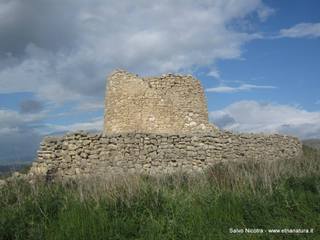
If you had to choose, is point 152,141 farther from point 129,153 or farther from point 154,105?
point 154,105

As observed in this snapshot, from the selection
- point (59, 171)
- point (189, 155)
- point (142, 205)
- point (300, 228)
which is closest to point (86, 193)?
point (142, 205)

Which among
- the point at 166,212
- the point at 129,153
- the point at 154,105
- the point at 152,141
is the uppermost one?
the point at 154,105

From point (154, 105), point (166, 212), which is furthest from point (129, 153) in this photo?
point (166, 212)

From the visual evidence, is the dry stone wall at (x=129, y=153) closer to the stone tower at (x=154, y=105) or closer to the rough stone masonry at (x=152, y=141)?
the rough stone masonry at (x=152, y=141)

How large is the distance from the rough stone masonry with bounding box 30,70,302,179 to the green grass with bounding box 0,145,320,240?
207 inches

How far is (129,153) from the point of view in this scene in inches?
622

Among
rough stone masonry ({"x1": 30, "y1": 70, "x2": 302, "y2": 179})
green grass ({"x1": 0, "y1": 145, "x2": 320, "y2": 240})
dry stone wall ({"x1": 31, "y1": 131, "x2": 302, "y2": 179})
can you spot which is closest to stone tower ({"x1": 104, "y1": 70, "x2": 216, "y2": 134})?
rough stone masonry ({"x1": 30, "y1": 70, "x2": 302, "y2": 179})

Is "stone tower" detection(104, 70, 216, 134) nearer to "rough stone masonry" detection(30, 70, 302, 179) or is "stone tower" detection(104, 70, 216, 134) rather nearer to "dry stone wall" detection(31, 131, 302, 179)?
"rough stone masonry" detection(30, 70, 302, 179)

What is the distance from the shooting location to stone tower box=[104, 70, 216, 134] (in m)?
20.6

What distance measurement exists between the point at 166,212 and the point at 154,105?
543 inches

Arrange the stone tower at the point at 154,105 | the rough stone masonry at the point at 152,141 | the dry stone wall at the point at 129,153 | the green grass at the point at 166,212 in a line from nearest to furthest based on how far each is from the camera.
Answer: the green grass at the point at 166,212 < the dry stone wall at the point at 129,153 < the rough stone masonry at the point at 152,141 < the stone tower at the point at 154,105

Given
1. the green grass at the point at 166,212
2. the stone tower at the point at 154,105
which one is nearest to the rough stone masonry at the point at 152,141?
the stone tower at the point at 154,105

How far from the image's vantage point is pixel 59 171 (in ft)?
49.0

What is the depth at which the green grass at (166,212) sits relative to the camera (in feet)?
20.6
